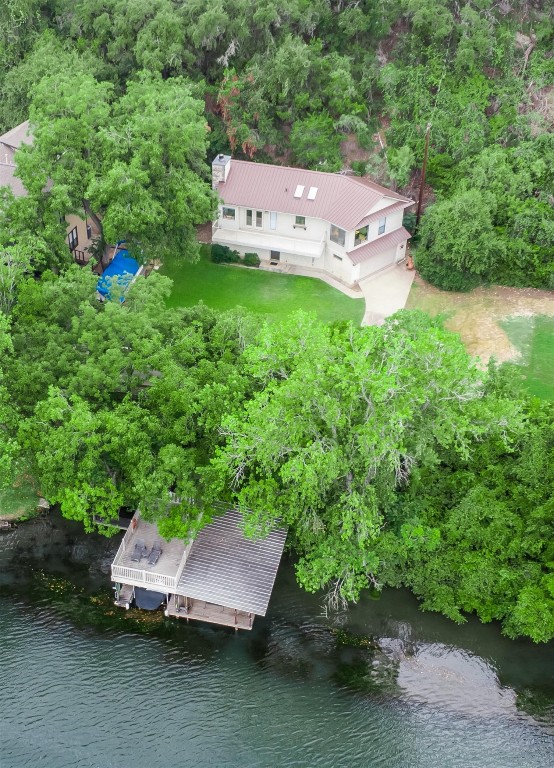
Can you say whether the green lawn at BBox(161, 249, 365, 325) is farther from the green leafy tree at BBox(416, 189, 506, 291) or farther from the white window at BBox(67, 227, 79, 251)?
the white window at BBox(67, 227, 79, 251)

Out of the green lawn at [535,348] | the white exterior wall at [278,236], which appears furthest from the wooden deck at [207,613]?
the white exterior wall at [278,236]

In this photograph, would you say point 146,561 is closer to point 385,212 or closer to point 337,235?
point 337,235

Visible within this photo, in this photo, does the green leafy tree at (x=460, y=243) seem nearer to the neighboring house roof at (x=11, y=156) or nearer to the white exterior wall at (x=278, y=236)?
the white exterior wall at (x=278, y=236)

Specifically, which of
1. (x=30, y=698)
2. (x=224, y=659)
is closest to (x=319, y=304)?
(x=224, y=659)

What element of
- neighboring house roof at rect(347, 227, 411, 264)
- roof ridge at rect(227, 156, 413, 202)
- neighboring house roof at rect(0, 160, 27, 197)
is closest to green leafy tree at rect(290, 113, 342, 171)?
roof ridge at rect(227, 156, 413, 202)

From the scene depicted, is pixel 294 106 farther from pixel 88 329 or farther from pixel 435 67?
pixel 88 329

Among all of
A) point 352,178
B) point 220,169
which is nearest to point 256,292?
point 220,169
